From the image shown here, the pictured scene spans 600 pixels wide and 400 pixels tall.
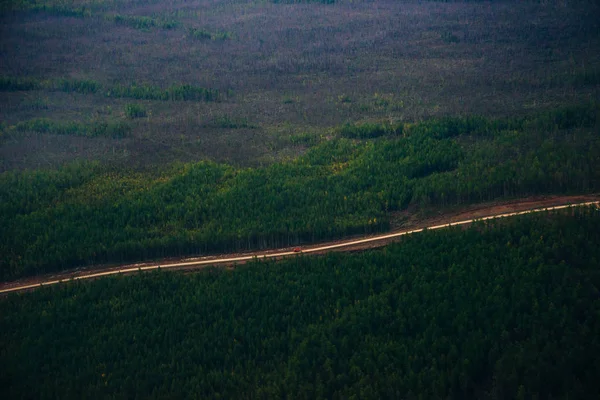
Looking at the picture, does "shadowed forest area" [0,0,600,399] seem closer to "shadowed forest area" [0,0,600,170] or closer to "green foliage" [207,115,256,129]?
"green foliage" [207,115,256,129]

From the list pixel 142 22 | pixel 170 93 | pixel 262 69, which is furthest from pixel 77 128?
pixel 142 22

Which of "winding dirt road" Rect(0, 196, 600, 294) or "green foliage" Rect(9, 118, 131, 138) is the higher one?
"green foliage" Rect(9, 118, 131, 138)

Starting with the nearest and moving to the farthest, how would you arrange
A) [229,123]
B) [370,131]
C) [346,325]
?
[346,325] < [370,131] < [229,123]

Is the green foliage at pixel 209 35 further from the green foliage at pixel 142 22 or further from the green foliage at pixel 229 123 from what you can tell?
the green foliage at pixel 229 123

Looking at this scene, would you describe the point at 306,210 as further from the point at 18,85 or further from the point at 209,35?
the point at 209,35

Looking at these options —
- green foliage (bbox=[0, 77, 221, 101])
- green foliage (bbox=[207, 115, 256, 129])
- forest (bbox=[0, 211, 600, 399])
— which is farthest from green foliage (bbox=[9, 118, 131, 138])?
forest (bbox=[0, 211, 600, 399])
